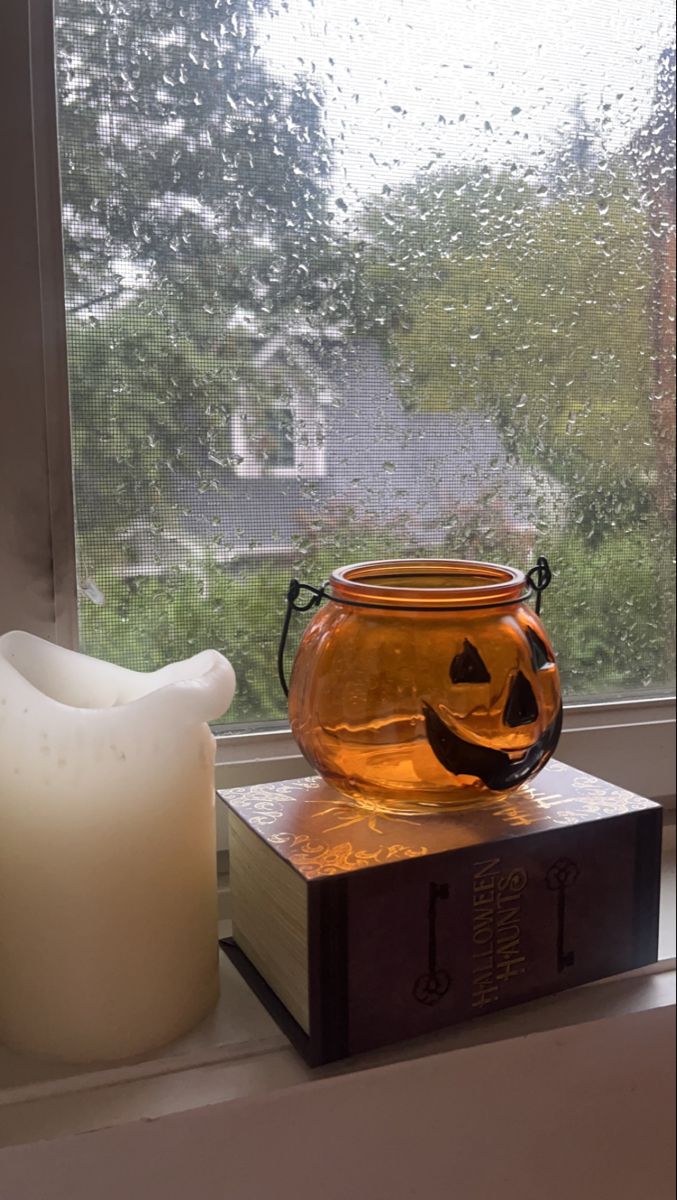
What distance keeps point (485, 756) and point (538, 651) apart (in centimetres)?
7

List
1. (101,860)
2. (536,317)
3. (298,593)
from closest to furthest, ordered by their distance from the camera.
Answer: (101,860) → (298,593) → (536,317)

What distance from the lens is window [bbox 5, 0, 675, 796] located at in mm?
664

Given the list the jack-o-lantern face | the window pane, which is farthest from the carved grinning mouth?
the window pane

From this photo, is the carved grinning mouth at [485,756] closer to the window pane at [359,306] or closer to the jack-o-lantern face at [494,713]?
the jack-o-lantern face at [494,713]

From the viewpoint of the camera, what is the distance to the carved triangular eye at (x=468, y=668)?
55cm

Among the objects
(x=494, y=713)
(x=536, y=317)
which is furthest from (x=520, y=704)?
(x=536, y=317)

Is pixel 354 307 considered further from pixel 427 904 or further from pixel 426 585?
pixel 427 904

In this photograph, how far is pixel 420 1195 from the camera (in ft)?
1.96

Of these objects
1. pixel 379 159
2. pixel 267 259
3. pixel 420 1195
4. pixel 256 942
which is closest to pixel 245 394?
pixel 267 259

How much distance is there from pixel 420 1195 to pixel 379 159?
68 centimetres

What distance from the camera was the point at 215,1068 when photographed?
1.84 ft

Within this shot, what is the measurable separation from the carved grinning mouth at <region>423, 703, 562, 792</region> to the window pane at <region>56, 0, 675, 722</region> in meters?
0.22

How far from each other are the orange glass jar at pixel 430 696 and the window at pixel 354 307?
0.16 meters

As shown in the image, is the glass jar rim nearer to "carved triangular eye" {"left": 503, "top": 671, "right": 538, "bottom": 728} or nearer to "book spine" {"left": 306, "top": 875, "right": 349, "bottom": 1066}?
"carved triangular eye" {"left": 503, "top": 671, "right": 538, "bottom": 728}
